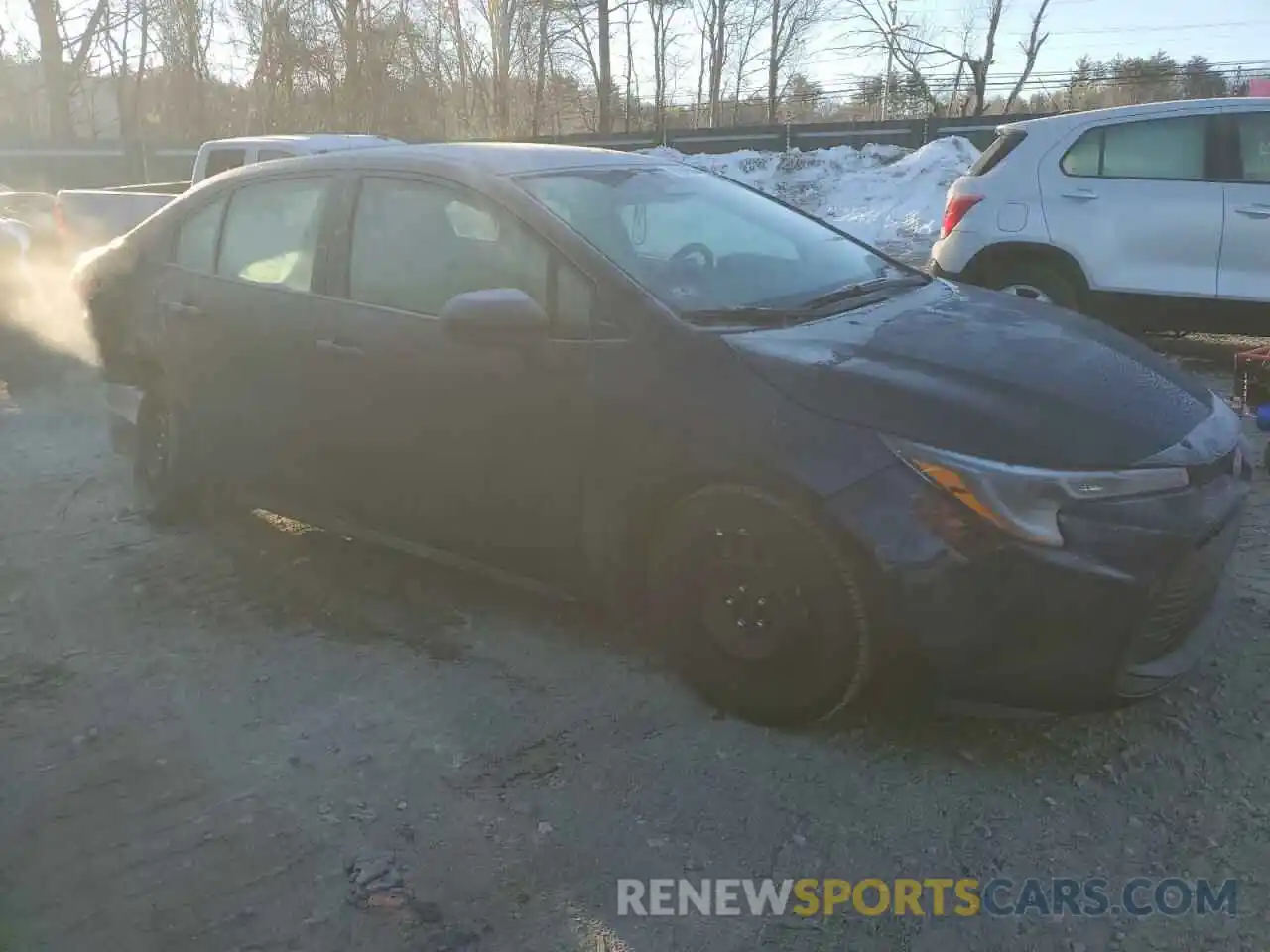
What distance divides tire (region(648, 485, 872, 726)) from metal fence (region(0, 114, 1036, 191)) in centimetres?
1742

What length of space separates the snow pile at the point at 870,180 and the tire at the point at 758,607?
1234 cm

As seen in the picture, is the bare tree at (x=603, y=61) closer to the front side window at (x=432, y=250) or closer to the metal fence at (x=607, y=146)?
the metal fence at (x=607, y=146)

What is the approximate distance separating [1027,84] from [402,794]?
4145 cm

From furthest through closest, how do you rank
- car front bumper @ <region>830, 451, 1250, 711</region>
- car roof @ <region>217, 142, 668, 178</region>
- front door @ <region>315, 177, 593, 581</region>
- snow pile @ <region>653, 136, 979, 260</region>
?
snow pile @ <region>653, 136, 979, 260</region>, car roof @ <region>217, 142, 668, 178</region>, front door @ <region>315, 177, 593, 581</region>, car front bumper @ <region>830, 451, 1250, 711</region>

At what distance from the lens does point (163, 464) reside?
5055 mm

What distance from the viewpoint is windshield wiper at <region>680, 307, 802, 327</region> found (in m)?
3.36

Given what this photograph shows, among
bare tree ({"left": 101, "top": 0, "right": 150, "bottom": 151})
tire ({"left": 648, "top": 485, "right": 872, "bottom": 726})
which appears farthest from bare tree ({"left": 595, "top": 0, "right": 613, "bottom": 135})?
tire ({"left": 648, "top": 485, "right": 872, "bottom": 726})

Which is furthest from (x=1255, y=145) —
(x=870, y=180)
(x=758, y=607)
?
(x=870, y=180)

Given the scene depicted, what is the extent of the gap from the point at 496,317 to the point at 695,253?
2.58ft

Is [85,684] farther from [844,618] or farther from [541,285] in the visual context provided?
[844,618]

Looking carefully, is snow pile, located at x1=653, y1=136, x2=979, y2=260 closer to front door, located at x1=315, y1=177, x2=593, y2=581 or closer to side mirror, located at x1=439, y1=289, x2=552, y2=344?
front door, located at x1=315, y1=177, x2=593, y2=581

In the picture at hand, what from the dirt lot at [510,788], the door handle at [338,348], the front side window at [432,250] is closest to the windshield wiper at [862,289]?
the front side window at [432,250]

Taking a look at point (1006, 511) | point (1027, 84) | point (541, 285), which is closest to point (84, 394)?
point (541, 285)

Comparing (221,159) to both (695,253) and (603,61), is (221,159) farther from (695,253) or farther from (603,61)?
(603,61)
